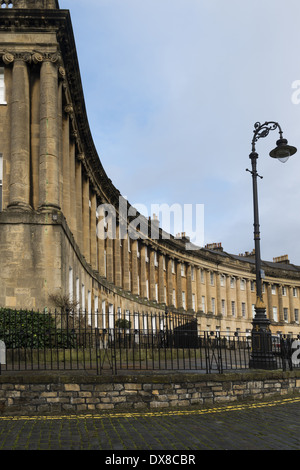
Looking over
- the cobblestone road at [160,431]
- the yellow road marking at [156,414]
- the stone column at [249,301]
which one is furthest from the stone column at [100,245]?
the stone column at [249,301]

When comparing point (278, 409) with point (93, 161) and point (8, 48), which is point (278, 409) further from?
point (93, 161)

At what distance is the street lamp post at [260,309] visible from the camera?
15.1 meters

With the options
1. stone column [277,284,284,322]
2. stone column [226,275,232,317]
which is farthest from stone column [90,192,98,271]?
stone column [277,284,284,322]

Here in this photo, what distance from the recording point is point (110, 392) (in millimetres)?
10797

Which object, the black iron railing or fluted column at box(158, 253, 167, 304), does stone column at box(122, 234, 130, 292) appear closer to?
fluted column at box(158, 253, 167, 304)

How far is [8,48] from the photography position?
70.9 feet

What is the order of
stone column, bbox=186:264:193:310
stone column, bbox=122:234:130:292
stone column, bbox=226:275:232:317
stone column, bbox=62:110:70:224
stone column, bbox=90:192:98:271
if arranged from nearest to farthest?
stone column, bbox=62:110:70:224 → stone column, bbox=90:192:98:271 → stone column, bbox=122:234:130:292 → stone column, bbox=186:264:193:310 → stone column, bbox=226:275:232:317

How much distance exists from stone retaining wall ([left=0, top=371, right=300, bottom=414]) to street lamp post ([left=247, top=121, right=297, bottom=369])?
311 cm

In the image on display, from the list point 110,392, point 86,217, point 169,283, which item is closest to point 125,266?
point 86,217

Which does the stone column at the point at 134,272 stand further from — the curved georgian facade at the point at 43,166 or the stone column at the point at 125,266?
the curved georgian facade at the point at 43,166

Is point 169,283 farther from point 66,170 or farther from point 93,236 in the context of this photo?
point 66,170

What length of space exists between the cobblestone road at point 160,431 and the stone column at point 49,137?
11.6 m

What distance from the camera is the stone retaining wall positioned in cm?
1038

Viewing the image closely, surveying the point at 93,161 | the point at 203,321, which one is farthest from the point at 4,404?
the point at 203,321
